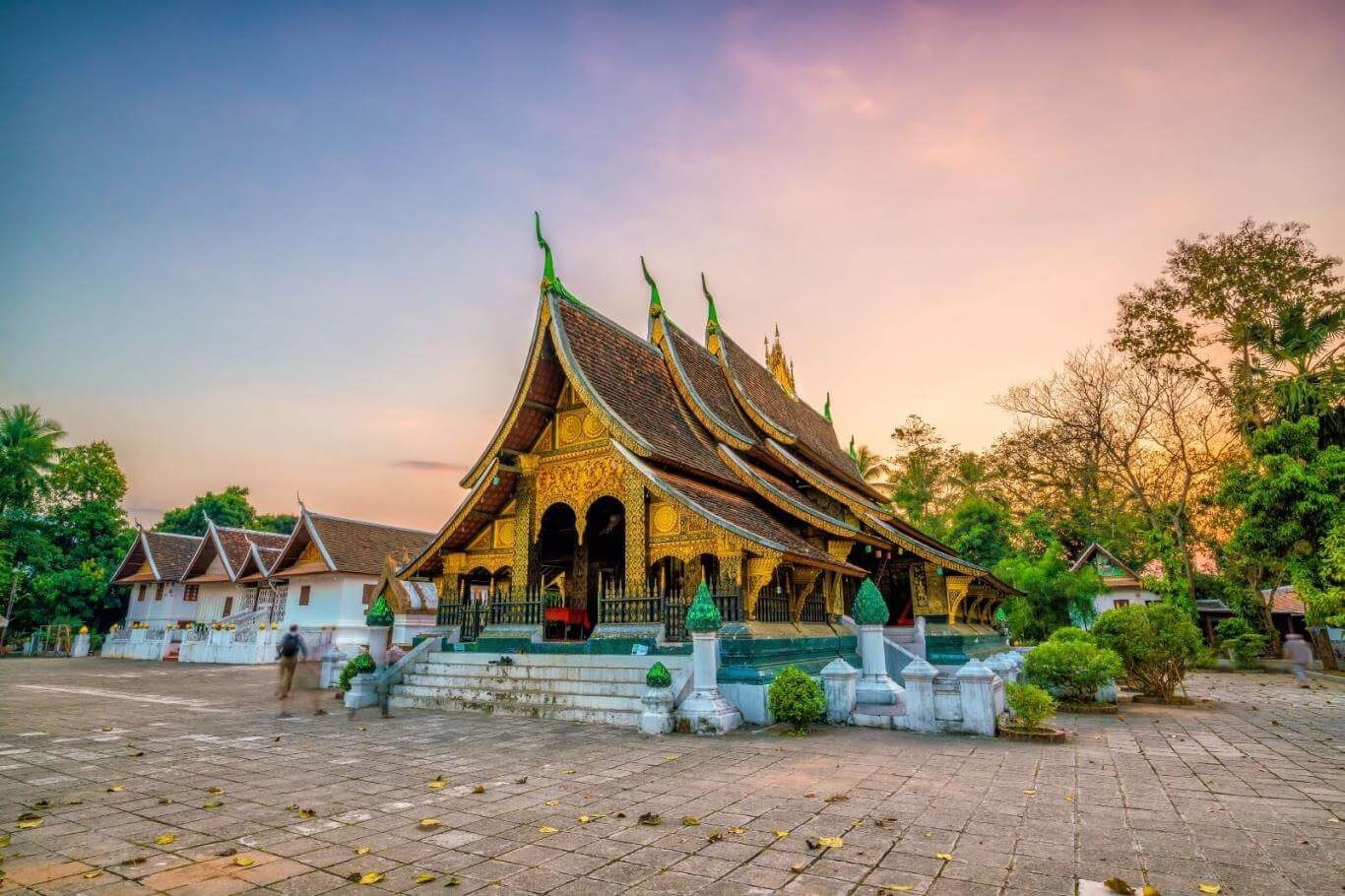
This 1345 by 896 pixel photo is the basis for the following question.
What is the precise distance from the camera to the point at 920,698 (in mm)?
7684

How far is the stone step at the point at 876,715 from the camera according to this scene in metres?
7.84

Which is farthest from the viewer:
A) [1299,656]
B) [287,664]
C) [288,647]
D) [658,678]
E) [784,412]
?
[784,412]

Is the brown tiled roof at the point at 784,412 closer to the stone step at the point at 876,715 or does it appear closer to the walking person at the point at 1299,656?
the stone step at the point at 876,715

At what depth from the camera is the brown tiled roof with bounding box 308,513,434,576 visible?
24.4 meters

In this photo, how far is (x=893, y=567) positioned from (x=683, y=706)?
8.14 metres

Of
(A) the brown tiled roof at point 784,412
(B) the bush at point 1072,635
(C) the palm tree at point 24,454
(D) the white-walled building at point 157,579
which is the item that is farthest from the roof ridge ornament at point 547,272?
(C) the palm tree at point 24,454

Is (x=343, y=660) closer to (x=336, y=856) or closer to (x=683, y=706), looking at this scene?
(x=683, y=706)

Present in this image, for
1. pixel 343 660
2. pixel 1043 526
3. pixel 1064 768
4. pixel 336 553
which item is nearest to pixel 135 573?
pixel 336 553

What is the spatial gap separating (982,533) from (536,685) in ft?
99.5

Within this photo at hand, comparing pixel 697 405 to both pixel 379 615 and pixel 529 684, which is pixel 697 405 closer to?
pixel 529 684

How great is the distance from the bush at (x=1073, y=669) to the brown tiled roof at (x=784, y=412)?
19.7ft

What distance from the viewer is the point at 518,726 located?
8297 millimetres

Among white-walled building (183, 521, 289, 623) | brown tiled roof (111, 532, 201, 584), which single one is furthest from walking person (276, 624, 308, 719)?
brown tiled roof (111, 532, 201, 584)

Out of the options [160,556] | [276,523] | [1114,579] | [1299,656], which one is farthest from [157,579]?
[1114,579]
